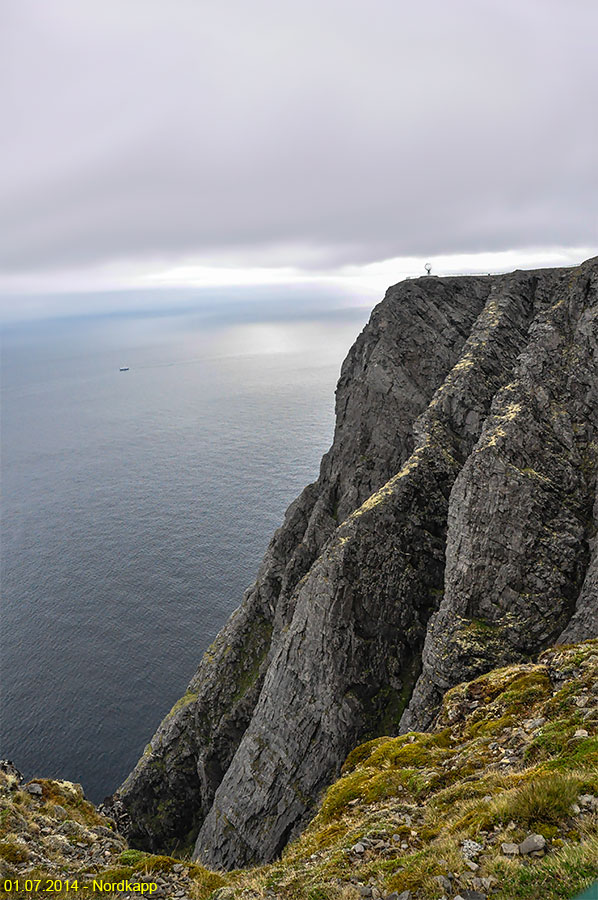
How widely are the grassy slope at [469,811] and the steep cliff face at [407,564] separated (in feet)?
42.6

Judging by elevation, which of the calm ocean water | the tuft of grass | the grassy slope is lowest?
the calm ocean water

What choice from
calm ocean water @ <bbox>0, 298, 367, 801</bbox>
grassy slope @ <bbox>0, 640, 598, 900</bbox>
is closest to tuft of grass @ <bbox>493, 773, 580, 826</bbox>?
grassy slope @ <bbox>0, 640, 598, 900</bbox>

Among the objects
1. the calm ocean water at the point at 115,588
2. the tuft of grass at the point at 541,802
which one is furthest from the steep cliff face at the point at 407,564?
the calm ocean water at the point at 115,588

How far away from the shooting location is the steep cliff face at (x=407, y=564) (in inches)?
1535

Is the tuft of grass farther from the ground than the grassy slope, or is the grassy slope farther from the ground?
the tuft of grass

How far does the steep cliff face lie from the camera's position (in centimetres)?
3900

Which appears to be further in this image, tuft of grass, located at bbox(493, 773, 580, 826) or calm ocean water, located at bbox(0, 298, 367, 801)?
calm ocean water, located at bbox(0, 298, 367, 801)

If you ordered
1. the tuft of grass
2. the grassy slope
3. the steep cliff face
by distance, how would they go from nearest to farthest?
the grassy slope → the tuft of grass → the steep cliff face

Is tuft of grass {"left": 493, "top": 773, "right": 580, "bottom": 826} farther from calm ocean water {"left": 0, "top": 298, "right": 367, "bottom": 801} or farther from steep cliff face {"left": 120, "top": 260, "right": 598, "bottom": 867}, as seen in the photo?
calm ocean water {"left": 0, "top": 298, "right": 367, "bottom": 801}

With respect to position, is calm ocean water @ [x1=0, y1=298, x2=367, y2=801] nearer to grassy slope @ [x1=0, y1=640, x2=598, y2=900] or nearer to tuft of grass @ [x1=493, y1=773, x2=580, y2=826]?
grassy slope @ [x1=0, y1=640, x2=598, y2=900]

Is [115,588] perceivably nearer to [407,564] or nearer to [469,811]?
[407,564]

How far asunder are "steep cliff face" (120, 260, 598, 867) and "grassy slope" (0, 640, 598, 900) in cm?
1299

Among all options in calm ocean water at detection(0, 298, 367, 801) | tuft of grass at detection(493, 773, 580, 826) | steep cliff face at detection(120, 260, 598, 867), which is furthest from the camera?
calm ocean water at detection(0, 298, 367, 801)

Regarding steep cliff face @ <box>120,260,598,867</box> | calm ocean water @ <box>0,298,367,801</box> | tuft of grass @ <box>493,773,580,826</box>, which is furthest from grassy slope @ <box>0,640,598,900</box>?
calm ocean water @ <box>0,298,367,801</box>
